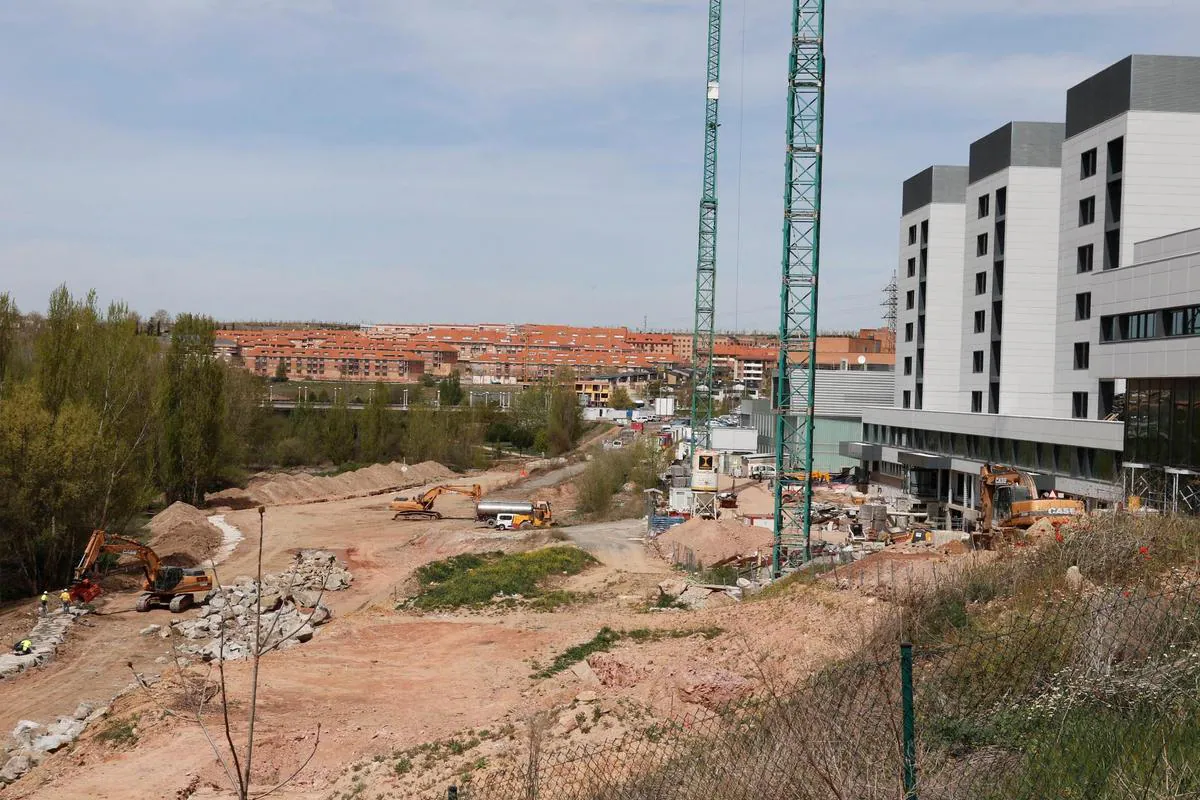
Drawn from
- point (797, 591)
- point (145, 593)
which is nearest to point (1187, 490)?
point (797, 591)

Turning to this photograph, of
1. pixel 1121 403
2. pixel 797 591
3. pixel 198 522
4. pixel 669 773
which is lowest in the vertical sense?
pixel 198 522

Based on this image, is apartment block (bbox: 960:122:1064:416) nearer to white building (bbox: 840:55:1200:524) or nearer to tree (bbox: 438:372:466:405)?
white building (bbox: 840:55:1200:524)

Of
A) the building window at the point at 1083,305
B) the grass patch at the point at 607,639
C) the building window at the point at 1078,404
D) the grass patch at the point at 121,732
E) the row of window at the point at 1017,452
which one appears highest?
the building window at the point at 1083,305

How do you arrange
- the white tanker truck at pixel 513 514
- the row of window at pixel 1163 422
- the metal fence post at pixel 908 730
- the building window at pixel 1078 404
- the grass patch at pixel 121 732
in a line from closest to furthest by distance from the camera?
the metal fence post at pixel 908 730, the grass patch at pixel 121 732, the row of window at pixel 1163 422, the building window at pixel 1078 404, the white tanker truck at pixel 513 514

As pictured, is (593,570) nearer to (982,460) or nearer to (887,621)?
(982,460)

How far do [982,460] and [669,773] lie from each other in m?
31.9

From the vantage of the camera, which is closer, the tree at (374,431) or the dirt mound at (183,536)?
the dirt mound at (183,536)

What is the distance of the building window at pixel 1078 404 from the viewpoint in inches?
1400

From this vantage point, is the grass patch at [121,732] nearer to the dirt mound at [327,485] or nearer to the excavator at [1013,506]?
the excavator at [1013,506]

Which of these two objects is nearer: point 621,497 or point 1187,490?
point 1187,490

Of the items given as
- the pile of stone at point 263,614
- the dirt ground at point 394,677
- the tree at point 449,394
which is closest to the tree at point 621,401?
the tree at point 449,394

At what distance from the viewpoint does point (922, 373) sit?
50.3 meters

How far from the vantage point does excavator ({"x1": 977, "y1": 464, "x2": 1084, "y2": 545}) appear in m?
25.8

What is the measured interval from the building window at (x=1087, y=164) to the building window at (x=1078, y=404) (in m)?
7.79
